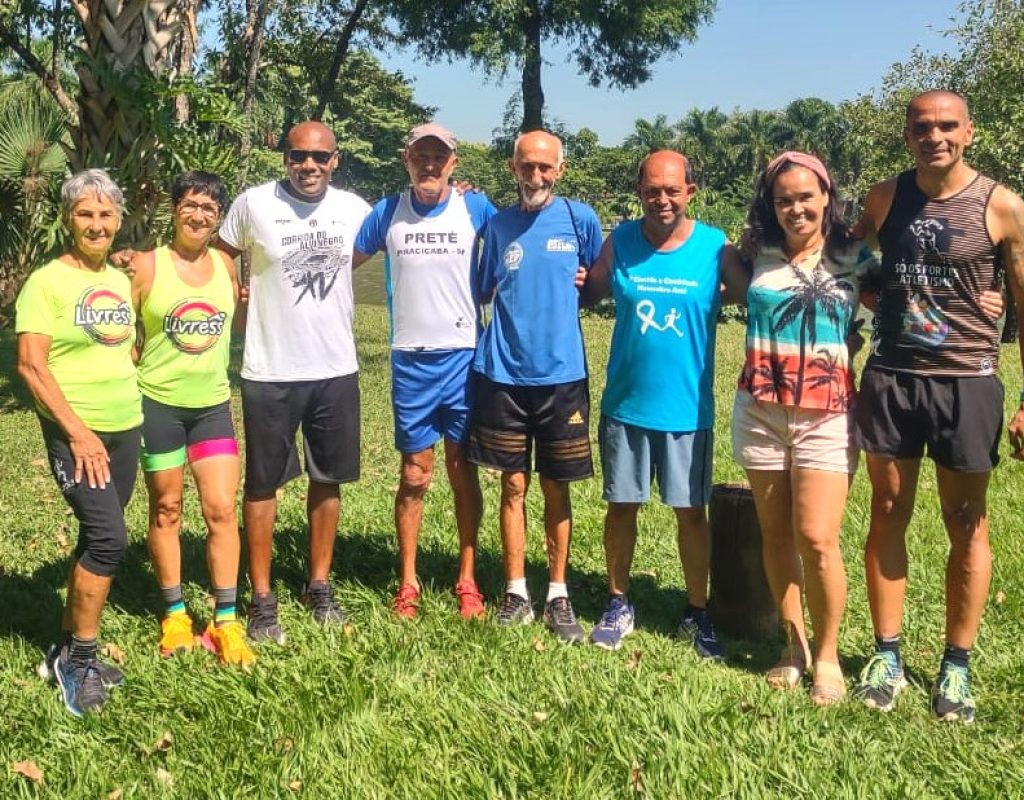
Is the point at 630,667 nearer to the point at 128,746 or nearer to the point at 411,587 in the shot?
the point at 411,587

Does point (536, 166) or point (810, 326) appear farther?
point (536, 166)

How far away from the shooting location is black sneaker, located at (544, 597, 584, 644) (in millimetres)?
4254

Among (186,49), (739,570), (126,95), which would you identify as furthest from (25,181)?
(739,570)

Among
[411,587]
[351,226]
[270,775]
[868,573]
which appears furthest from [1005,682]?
[351,226]

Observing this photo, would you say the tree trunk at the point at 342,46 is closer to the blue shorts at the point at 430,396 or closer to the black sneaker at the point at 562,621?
the blue shorts at the point at 430,396

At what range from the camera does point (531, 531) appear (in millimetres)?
5883

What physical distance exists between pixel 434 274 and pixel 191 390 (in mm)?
1142

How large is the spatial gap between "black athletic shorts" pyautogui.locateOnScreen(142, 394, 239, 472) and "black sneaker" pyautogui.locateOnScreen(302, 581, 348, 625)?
78cm

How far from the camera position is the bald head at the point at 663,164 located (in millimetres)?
3932

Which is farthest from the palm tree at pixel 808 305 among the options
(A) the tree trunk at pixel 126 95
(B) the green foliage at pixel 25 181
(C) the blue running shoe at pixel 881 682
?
(B) the green foliage at pixel 25 181

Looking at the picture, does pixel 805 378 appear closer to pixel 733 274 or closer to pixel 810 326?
pixel 810 326

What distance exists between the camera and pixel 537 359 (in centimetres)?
421

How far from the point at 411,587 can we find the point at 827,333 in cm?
223

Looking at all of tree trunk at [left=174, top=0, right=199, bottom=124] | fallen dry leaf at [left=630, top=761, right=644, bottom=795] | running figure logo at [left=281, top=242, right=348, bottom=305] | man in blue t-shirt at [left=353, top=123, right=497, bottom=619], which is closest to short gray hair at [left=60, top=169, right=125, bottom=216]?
running figure logo at [left=281, top=242, right=348, bottom=305]
